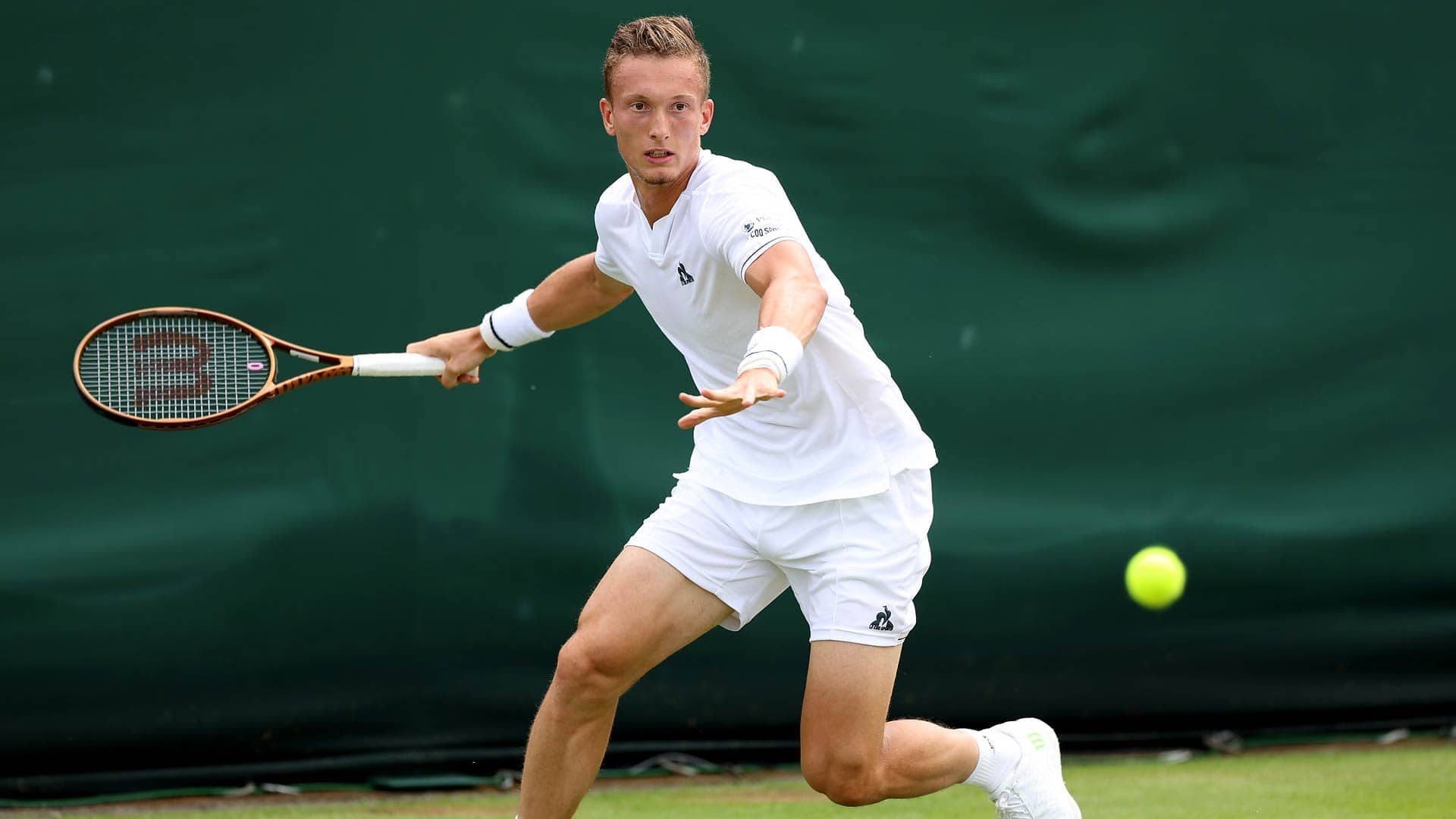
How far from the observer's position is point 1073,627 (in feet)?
15.6

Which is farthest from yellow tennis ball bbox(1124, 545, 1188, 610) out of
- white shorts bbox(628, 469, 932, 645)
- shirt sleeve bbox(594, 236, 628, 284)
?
shirt sleeve bbox(594, 236, 628, 284)

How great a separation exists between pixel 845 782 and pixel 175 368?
65.7 inches

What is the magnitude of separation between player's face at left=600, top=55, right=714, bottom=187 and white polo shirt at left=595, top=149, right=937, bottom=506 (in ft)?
0.23

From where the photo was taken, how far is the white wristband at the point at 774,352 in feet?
8.48

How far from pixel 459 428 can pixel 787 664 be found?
1.10 meters

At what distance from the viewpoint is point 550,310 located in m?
3.68

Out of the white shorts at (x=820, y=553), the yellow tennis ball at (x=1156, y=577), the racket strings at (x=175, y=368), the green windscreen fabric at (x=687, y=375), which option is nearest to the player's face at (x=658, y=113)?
the white shorts at (x=820, y=553)

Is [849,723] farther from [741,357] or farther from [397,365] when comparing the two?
[397,365]

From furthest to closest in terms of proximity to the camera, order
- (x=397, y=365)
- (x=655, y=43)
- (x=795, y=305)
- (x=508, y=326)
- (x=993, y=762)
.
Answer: (x=508, y=326) → (x=397, y=365) → (x=993, y=762) → (x=655, y=43) → (x=795, y=305)

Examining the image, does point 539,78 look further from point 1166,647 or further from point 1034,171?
point 1166,647

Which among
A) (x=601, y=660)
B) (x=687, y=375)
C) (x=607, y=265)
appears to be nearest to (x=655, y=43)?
(x=607, y=265)

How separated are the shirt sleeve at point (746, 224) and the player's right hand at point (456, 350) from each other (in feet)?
2.80

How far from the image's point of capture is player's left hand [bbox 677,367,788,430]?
246 cm

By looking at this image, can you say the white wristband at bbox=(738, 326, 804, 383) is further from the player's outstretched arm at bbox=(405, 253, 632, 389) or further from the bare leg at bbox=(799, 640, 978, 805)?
the player's outstretched arm at bbox=(405, 253, 632, 389)
